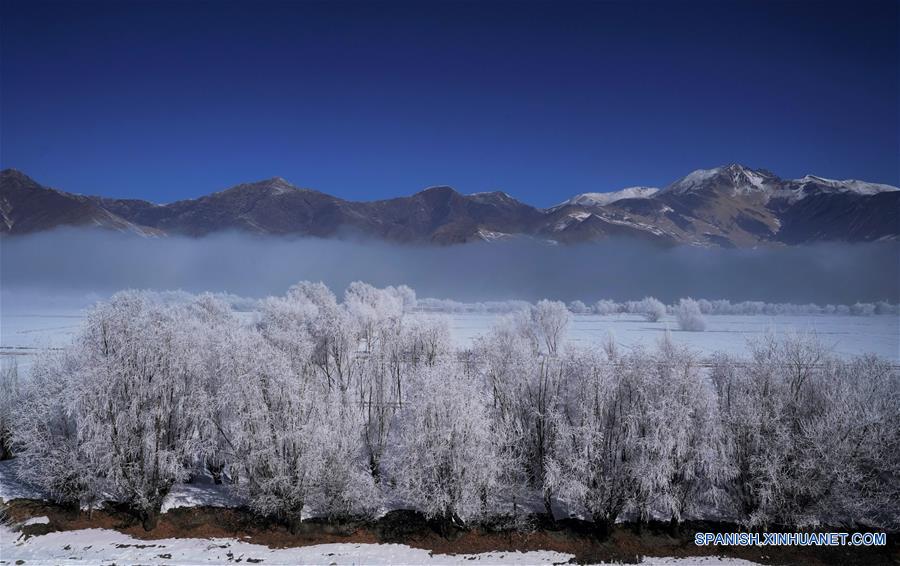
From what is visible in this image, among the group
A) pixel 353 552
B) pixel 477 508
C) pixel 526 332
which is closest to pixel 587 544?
pixel 477 508

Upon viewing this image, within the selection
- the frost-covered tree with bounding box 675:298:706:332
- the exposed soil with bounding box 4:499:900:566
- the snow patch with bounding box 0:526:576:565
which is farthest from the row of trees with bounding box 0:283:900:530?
the frost-covered tree with bounding box 675:298:706:332

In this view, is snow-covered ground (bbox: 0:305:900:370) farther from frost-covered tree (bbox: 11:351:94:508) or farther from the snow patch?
frost-covered tree (bbox: 11:351:94:508)

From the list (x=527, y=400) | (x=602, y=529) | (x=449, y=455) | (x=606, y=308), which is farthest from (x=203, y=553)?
(x=606, y=308)

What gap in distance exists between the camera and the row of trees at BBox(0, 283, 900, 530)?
29328mm

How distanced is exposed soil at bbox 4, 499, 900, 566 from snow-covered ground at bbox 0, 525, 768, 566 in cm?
55

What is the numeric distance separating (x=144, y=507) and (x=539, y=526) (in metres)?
24.2

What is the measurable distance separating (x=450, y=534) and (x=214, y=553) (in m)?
13.6

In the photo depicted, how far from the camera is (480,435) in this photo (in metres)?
29.8

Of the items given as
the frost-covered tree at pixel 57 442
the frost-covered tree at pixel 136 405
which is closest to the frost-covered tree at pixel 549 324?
the frost-covered tree at pixel 136 405

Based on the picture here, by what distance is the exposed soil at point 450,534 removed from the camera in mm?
28234

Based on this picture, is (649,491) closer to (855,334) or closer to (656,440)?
(656,440)

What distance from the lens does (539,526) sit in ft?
101

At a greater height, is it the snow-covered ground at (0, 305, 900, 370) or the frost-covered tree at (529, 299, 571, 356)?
the frost-covered tree at (529, 299, 571, 356)

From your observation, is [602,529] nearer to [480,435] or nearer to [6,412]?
[480,435]
